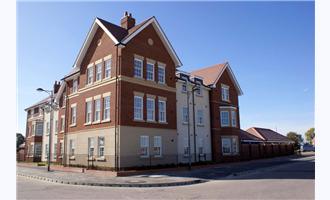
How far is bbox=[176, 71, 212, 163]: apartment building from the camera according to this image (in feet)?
101

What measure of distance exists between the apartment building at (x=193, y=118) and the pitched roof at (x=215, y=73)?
65.7 inches

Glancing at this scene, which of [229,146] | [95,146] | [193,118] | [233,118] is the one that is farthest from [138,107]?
[233,118]

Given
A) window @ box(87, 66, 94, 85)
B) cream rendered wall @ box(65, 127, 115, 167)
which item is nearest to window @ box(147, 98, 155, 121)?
cream rendered wall @ box(65, 127, 115, 167)

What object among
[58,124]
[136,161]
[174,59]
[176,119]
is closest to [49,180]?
[136,161]

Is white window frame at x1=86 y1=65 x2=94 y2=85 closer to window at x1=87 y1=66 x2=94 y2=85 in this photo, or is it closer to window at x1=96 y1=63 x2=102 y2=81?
window at x1=87 y1=66 x2=94 y2=85

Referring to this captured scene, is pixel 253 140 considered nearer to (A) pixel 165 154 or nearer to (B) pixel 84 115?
(A) pixel 165 154

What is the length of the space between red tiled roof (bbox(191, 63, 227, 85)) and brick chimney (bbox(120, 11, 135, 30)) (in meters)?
12.5

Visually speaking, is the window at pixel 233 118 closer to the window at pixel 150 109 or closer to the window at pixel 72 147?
the window at pixel 150 109

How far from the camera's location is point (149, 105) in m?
26.7

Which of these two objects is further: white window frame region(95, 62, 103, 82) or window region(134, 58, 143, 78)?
white window frame region(95, 62, 103, 82)

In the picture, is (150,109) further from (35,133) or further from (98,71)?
(35,133)

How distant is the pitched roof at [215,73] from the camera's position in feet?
120

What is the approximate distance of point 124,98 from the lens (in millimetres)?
24328

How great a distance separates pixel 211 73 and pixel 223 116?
593 cm
